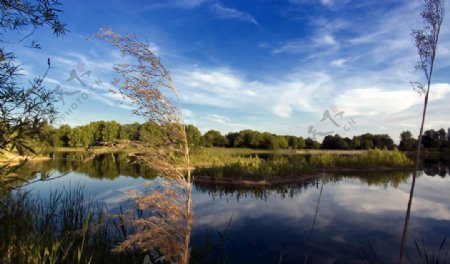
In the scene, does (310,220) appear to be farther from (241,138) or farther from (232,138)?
(232,138)

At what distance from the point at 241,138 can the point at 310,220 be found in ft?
300

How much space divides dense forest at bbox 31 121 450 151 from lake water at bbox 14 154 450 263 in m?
2.69

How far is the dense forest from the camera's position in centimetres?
310

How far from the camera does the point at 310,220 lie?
12.7 metres

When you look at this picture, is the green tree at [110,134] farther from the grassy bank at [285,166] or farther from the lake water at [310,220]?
the grassy bank at [285,166]

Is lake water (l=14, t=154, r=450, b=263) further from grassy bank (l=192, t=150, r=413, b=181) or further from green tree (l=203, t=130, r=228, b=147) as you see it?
green tree (l=203, t=130, r=228, b=147)

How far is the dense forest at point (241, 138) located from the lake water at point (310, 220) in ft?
8.81

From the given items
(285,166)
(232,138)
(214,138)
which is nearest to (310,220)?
(285,166)

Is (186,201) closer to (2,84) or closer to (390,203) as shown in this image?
(2,84)

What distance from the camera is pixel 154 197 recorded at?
7.84ft

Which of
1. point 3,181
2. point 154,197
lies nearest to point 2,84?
point 3,181

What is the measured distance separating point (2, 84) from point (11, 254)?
2553mm

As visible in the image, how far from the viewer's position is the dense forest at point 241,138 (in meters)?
3.10

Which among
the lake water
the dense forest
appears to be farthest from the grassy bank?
the dense forest
